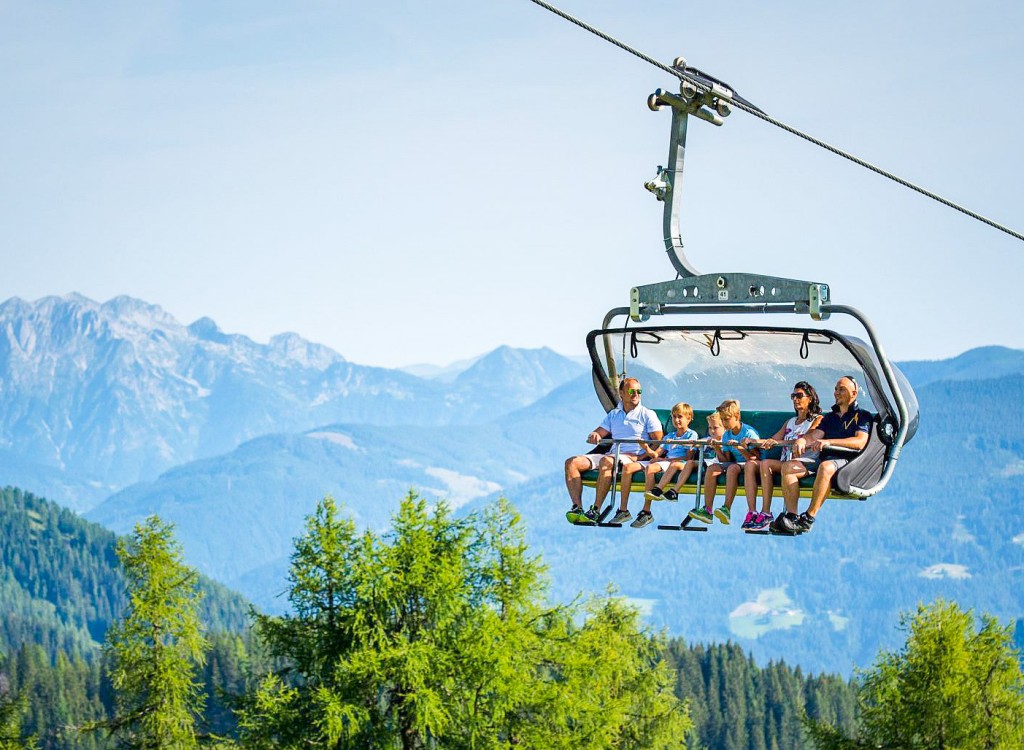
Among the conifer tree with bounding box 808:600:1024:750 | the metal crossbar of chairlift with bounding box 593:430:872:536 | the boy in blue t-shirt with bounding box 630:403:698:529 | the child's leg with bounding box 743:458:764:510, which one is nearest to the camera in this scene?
the metal crossbar of chairlift with bounding box 593:430:872:536

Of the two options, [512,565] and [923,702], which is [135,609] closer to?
[512,565]

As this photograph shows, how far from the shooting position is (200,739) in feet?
120

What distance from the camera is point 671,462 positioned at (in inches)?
764

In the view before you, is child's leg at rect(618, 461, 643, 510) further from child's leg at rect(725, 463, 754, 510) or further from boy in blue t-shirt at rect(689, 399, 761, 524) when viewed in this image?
child's leg at rect(725, 463, 754, 510)

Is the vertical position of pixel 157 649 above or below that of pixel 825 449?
above

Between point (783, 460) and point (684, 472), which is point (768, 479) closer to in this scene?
point (783, 460)

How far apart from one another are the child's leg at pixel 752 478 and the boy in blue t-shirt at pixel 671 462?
31.9 inches

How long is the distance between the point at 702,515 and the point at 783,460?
1075mm

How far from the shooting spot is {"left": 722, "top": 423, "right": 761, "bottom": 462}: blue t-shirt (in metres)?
19.2

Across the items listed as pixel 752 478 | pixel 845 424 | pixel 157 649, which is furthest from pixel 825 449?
pixel 157 649

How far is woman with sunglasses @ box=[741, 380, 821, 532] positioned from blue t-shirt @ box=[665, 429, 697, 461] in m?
0.85

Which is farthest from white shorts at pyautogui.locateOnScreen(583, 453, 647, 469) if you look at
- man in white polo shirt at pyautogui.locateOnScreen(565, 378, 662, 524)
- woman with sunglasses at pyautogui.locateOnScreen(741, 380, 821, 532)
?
woman with sunglasses at pyautogui.locateOnScreen(741, 380, 821, 532)

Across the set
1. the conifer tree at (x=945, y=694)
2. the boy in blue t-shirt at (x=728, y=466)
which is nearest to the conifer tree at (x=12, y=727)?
the conifer tree at (x=945, y=694)

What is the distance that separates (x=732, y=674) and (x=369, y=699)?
14605 cm
